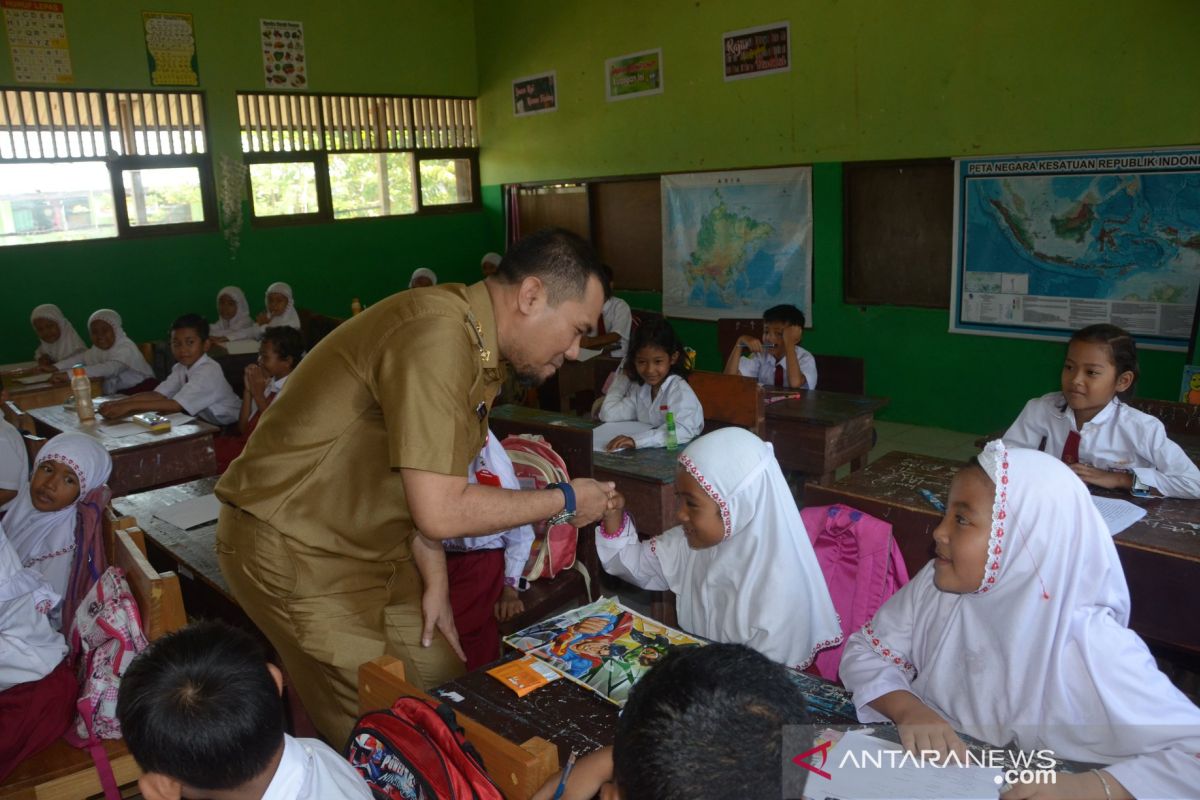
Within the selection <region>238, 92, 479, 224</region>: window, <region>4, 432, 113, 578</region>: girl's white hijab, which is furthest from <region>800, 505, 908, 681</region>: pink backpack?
<region>238, 92, 479, 224</region>: window

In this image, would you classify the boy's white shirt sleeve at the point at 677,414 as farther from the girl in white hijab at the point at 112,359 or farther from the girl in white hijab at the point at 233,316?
the girl in white hijab at the point at 233,316

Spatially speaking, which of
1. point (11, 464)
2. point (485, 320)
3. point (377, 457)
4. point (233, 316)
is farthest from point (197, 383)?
point (485, 320)

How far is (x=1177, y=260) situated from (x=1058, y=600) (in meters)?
4.74

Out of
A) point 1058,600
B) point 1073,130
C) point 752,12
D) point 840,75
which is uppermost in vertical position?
point 752,12

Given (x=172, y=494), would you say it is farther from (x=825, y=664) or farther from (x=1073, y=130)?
(x=1073, y=130)

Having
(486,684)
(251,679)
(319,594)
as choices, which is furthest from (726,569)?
(251,679)

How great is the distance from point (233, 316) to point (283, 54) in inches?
104

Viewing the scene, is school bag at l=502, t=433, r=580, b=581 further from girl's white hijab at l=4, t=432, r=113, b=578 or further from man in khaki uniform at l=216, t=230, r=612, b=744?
girl's white hijab at l=4, t=432, r=113, b=578

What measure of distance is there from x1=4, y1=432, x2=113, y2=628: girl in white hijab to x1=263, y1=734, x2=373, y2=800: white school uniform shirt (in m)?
1.84

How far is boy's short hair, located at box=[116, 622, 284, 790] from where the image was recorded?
1.34m

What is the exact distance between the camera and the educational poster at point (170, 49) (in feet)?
25.6

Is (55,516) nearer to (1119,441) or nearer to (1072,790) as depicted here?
(1072,790)

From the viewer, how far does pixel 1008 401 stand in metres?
6.23

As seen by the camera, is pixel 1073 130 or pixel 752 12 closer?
pixel 1073 130
